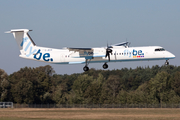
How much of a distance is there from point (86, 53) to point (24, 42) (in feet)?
38.7

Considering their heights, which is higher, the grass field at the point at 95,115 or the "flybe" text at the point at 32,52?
the "flybe" text at the point at 32,52

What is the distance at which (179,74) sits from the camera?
111m

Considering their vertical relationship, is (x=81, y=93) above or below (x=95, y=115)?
above

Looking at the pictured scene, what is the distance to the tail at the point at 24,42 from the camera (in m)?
53.7

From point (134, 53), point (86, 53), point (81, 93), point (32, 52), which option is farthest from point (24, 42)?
point (81, 93)

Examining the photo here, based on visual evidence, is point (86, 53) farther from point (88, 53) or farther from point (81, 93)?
point (81, 93)

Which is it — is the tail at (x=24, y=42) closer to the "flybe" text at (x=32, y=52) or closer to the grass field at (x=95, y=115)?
the "flybe" text at (x=32, y=52)

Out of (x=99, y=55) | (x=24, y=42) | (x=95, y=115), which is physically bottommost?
(x=95, y=115)

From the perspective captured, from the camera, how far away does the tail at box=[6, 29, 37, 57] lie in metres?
53.7

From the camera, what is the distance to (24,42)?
5447cm

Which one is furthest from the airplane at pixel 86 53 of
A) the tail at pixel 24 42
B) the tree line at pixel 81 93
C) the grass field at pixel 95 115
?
the tree line at pixel 81 93

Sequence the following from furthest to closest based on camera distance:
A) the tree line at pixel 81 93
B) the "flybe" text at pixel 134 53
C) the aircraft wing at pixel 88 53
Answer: the tree line at pixel 81 93 → the aircraft wing at pixel 88 53 → the "flybe" text at pixel 134 53

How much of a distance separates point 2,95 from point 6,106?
4.35 meters

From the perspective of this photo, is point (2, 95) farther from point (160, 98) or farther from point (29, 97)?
point (160, 98)
